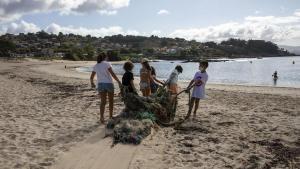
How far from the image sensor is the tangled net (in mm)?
7738

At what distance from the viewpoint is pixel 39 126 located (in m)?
9.16

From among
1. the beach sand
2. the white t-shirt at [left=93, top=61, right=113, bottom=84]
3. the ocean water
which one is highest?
the white t-shirt at [left=93, top=61, right=113, bottom=84]

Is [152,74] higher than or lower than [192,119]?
higher

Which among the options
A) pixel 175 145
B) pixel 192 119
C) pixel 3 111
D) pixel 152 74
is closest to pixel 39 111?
pixel 3 111

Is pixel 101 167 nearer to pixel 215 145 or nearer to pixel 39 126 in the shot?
pixel 215 145

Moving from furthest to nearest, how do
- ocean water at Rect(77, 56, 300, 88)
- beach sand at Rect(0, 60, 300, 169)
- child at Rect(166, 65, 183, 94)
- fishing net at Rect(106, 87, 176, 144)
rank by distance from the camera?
ocean water at Rect(77, 56, 300, 88) < child at Rect(166, 65, 183, 94) < fishing net at Rect(106, 87, 176, 144) < beach sand at Rect(0, 60, 300, 169)

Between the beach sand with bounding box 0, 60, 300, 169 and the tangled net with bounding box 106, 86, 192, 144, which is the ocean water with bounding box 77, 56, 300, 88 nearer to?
the beach sand with bounding box 0, 60, 300, 169

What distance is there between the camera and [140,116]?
29.4 ft

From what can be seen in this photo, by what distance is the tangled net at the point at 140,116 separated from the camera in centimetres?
774

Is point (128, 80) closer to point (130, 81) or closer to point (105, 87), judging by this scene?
point (130, 81)

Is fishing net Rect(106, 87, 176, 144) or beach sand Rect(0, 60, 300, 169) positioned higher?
fishing net Rect(106, 87, 176, 144)

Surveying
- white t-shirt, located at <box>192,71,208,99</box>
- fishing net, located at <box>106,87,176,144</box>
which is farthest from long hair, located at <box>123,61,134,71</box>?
white t-shirt, located at <box>192,71,208,99</box>

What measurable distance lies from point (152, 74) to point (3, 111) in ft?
15.8

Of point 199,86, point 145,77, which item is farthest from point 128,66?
point 199,86
